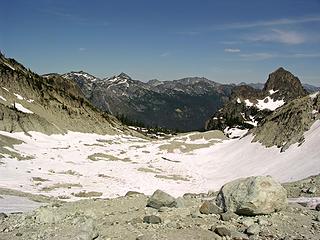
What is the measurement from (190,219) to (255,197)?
9.15 feet

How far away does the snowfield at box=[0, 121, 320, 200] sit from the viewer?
1657 inches

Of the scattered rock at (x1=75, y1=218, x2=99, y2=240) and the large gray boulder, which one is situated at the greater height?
the large gray boulder

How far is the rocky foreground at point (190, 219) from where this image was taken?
1422 centimetres

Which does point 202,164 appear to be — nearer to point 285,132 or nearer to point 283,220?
point 285,132

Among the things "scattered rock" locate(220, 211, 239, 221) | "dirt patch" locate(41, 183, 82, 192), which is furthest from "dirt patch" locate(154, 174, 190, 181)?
"scattered rock" locate(220, 211, 239, 221)

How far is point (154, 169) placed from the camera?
212 ft

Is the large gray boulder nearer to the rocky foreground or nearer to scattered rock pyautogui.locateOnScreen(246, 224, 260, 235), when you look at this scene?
the rocky foreground

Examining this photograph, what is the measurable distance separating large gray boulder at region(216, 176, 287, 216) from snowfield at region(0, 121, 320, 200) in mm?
22542

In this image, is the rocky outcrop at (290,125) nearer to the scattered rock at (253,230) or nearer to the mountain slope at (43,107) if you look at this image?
the scattered rock at (253,230)

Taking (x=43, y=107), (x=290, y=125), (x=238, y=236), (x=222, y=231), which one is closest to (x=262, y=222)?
(x=238, y=236)

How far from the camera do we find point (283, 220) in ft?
50.8

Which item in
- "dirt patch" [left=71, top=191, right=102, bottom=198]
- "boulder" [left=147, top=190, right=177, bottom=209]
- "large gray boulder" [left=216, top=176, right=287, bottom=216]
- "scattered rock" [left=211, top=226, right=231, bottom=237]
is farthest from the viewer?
"dirt patch" [left=71, top=191, right=102, bottom=198]

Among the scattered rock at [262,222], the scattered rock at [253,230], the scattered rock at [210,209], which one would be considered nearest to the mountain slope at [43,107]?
the scattered rock at [210,209]

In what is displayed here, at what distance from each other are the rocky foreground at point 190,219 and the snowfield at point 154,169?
19464mm
